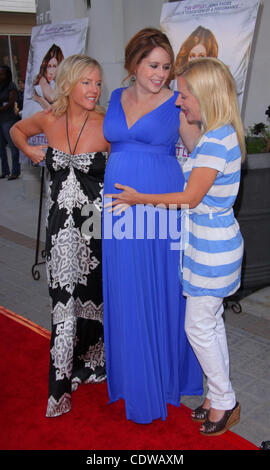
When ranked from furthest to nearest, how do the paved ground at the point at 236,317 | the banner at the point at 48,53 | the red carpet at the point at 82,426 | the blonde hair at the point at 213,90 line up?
1. the banner at the point at 48,53
2. the paved ground at the point at 236,317
3. the red carpet at the point at 82,426
4. the blonde hair at the point at 213,90

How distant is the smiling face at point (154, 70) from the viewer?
2443 mm

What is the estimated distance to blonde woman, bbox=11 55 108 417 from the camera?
276 cm

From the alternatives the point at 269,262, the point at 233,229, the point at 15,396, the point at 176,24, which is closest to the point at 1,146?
the point at 176,24

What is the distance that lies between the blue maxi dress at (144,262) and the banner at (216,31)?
145 cm

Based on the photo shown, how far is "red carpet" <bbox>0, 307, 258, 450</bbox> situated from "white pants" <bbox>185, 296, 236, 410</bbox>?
250mm

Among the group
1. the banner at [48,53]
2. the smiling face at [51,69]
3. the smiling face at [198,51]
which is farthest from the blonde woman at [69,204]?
the smiling face at [51,69]

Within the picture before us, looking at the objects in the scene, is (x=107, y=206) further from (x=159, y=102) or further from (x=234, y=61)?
(x=234, y=61)

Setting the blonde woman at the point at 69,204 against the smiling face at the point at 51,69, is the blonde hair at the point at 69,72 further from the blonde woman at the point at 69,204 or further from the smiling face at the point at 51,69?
the smiling face at the point at 51,69

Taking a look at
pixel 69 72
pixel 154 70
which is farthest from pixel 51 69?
pixel 154 70

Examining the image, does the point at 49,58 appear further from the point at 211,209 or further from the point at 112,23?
the point at 211,209

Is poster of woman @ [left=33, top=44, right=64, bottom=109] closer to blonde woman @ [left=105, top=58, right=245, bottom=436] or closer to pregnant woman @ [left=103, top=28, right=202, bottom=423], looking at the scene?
pregnant woman @ [left=103, top=28, right=202, bottom=423]

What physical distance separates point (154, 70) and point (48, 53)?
459 centimetres
